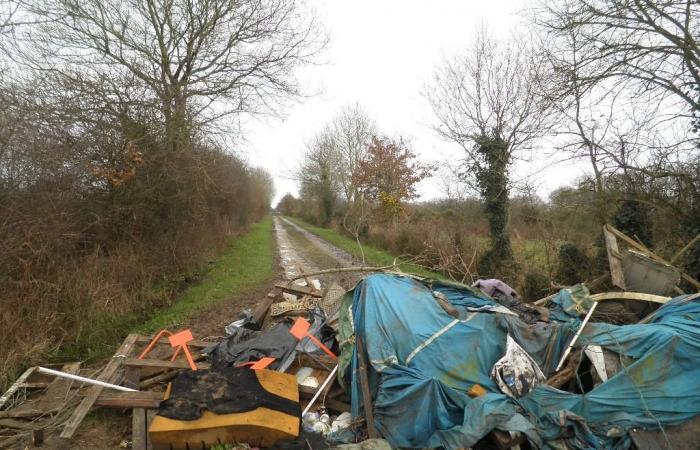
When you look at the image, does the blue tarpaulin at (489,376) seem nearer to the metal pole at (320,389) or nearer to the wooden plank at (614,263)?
the metal pole at (320,389)

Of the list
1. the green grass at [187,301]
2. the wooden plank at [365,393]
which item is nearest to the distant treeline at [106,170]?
the green grass at [187,301]

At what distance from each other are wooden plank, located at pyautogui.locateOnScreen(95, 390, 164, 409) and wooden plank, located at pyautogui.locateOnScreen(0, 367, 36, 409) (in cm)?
137

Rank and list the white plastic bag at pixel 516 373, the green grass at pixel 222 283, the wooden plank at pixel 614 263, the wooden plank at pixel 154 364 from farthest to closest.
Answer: the green grass at pixel 222 283 → the wooden plank at pixel 614 263 → the wooden plank at pixel 154 364 → the white plastic bag at pixel 516 373

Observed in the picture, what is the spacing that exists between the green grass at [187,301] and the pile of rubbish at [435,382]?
56.9 inches

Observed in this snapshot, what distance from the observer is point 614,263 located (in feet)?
22.7

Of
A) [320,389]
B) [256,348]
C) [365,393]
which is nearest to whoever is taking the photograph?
[365,393]

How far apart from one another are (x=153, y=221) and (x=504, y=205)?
1129cm

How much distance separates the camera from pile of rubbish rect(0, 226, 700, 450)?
139 inches

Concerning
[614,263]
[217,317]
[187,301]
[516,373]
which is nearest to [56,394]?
[217,317]

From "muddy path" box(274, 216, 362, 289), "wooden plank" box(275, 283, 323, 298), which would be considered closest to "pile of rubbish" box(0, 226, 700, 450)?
"wooden plank" box(275, 283, 323, 298)

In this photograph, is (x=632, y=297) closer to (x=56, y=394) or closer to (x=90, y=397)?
(x=90, y=397)

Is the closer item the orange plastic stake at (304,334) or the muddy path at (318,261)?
the orange plastic stake at (304,334)

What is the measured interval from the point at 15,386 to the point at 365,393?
4.61 m

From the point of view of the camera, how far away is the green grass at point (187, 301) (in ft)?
21.6
